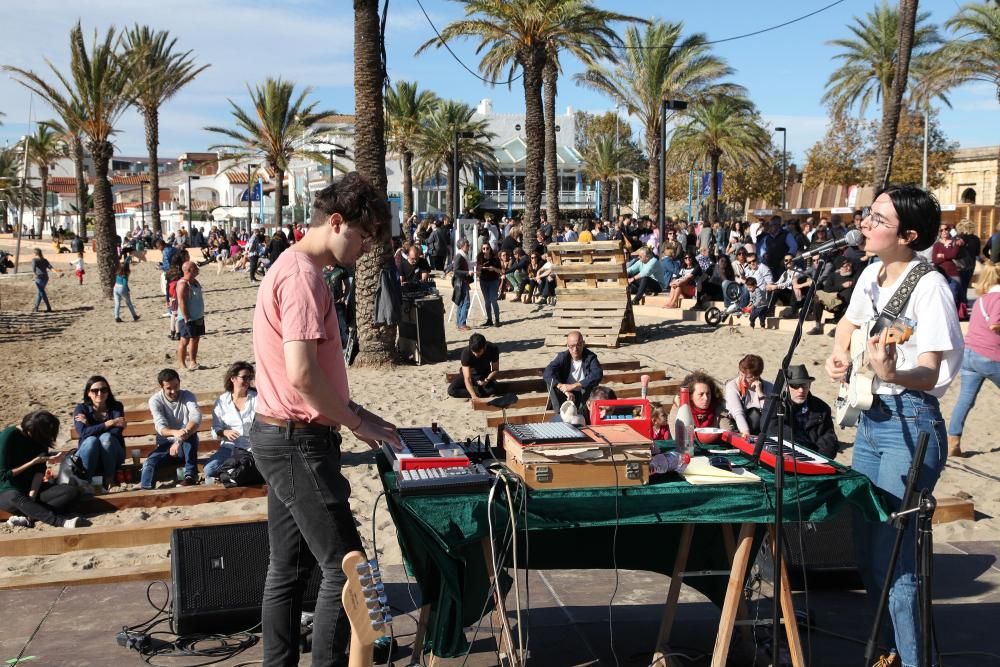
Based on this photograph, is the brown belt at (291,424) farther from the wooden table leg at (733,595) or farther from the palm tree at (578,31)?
the palm tree at (578,31)

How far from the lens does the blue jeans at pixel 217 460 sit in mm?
8044

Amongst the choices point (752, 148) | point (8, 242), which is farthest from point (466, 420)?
point (8, 242)

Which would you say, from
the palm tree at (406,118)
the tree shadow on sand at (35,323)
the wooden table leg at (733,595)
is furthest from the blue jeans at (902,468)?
the palm tree at (406,118)

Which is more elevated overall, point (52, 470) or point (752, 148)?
point (752, 148)

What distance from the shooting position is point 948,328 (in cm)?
346

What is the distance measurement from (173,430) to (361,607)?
5859 millimetres

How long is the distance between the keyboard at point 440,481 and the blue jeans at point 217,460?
4.84 metres

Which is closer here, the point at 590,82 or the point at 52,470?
the point at 52,470

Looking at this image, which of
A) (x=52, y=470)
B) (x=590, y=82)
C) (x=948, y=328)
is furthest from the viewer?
(x=590, y=82)

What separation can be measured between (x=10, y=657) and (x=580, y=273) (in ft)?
38.4

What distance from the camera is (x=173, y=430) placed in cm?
855

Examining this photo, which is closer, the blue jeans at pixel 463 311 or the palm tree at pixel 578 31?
the blue jeans at pixel 463 311

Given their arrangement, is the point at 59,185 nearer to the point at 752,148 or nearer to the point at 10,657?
the point at 752,148

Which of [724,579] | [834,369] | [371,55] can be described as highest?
[371,55]
